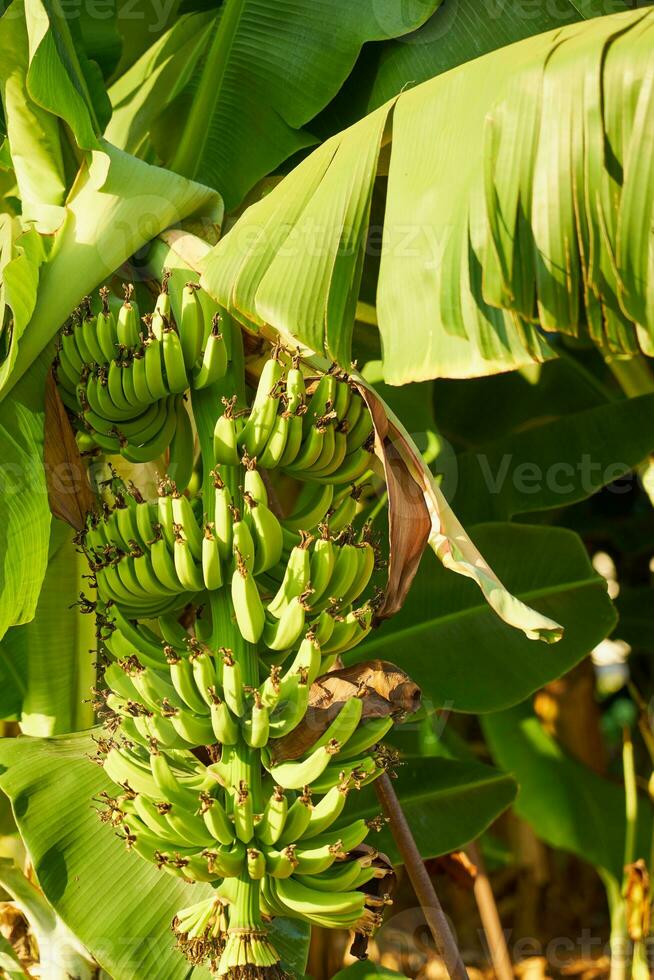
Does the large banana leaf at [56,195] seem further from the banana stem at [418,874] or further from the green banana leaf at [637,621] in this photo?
the green banana leaf at [637,621]

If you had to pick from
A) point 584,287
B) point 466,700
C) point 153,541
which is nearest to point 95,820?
point 153,541

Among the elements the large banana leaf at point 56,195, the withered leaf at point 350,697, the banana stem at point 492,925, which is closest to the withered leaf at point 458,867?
the banana stem at point 492,925

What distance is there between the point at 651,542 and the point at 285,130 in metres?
1.84

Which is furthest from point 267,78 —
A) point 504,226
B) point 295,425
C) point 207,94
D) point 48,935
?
point 48,935

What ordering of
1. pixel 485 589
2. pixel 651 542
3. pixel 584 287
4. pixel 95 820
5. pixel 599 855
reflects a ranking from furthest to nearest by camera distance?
pixel 651 542 < pixel 599 855 < pixel 95 820 < pixel 485 589 < pixel 584 287

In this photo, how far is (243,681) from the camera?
3.81 feet

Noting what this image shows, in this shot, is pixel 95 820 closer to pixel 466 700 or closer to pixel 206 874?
pixel 206 874

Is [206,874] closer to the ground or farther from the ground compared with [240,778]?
closer to the ground

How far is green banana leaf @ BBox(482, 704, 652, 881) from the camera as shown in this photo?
1.99 m

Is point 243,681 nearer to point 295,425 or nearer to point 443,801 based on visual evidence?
point 295,425

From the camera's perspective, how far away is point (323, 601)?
124 cm

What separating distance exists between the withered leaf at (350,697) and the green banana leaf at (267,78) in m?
0.88

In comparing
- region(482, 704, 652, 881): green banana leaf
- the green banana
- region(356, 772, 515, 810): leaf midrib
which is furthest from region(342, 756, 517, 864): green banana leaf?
the green banana

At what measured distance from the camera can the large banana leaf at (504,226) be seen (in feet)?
3.02
